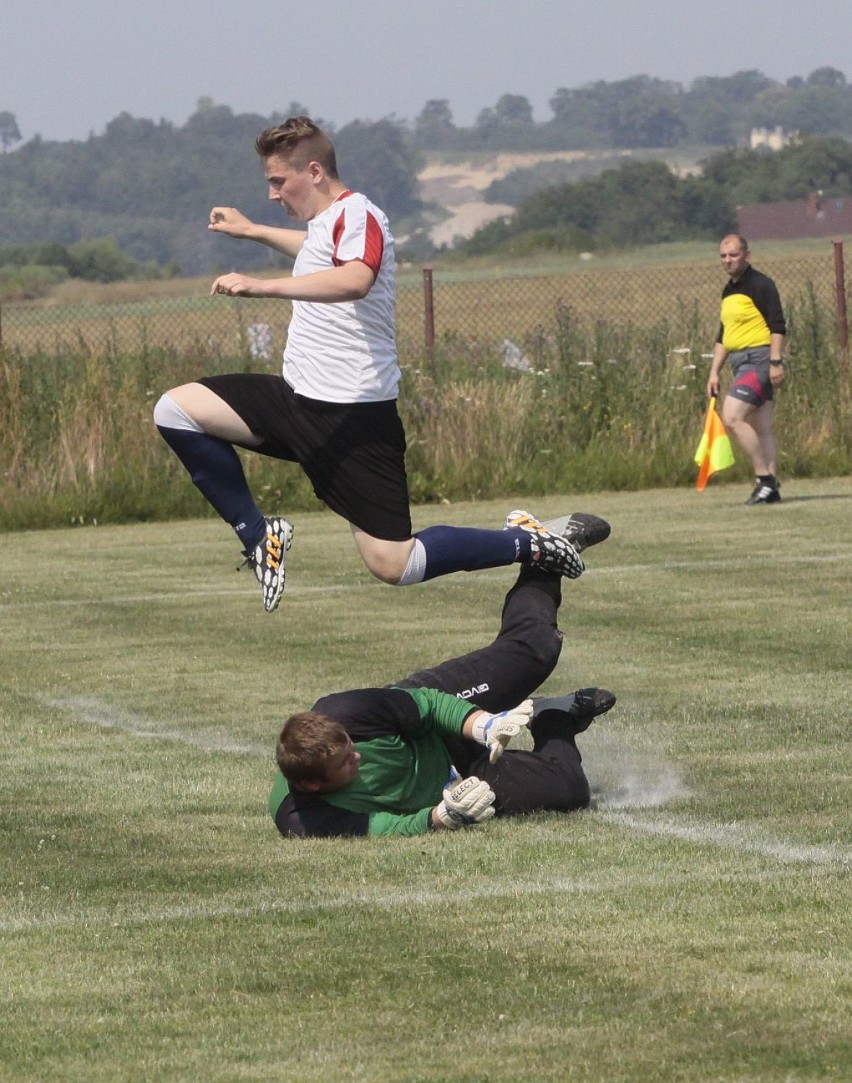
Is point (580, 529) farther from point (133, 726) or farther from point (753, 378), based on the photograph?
point (753, 378)

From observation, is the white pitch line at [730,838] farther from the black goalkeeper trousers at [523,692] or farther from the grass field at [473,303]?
the grass field at [473,303]

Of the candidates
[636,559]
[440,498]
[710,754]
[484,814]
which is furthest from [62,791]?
[440,498]

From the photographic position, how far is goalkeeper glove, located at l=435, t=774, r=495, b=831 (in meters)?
6.51

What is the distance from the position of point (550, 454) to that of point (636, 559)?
5.87 m

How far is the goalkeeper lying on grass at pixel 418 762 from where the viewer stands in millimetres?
6453

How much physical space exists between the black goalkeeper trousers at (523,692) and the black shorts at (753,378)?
9.15 metres

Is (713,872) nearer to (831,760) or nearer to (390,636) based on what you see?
(831,760)

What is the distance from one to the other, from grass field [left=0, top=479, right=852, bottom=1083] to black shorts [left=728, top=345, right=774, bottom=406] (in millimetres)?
5239

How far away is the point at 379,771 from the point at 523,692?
2.95 feet

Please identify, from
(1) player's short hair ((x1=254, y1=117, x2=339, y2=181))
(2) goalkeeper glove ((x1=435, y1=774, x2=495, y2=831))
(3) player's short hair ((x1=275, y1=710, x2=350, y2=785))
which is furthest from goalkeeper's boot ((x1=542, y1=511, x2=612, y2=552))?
(3) player's short hair ((x1=275, y1=710, x2=350, y2=785))

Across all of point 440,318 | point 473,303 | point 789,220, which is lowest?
point 440,318

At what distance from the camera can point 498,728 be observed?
655 cm

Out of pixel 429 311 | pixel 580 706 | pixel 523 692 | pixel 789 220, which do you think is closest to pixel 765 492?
pixel 429 311

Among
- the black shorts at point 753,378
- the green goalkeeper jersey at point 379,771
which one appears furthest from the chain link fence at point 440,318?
the green goalkeeper jersey at point 379,771
